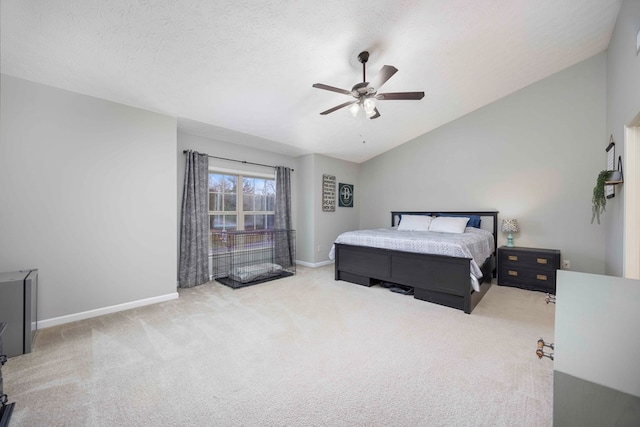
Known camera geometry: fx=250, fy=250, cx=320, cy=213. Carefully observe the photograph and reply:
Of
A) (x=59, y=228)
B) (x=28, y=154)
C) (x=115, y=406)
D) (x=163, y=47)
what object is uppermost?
(x=163, y=47)

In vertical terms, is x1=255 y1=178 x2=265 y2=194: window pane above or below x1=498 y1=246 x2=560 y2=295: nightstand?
above

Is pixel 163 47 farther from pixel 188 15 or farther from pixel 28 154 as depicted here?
pixel 28 154

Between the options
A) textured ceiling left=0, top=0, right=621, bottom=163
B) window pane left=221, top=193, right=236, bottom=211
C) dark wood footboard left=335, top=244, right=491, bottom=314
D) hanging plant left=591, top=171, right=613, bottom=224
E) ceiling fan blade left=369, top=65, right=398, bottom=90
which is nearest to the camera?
textured ceiling left=0, top=0, right=621, bottom=163

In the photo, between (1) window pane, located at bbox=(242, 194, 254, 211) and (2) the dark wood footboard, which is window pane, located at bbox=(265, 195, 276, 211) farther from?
(2) the dark wood footboard

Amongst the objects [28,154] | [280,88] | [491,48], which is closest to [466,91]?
[491,48]

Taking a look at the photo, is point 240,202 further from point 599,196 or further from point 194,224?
point 599,196

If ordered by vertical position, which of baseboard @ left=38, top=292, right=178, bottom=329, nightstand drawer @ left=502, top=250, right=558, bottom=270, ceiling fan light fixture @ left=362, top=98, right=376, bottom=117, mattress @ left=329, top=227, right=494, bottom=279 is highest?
ceiling fan light fixture @ left=362, top=98, right=376, bottom=117

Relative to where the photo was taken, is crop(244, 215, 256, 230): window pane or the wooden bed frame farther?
crop(244, 215, 256, 230): window pane

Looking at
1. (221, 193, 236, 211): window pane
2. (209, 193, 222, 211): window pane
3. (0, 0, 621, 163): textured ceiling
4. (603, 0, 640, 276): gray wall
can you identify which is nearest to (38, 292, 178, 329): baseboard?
(209, 193, 222, 211): window pane

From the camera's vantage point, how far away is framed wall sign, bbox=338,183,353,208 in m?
5.85

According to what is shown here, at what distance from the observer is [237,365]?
1.91m

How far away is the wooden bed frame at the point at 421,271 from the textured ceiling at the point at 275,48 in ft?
7.41

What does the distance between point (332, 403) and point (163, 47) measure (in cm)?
313

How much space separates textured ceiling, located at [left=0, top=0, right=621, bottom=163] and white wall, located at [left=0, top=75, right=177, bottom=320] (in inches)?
11.5
